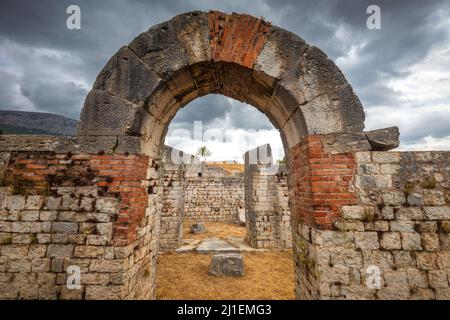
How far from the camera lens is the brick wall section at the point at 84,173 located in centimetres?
284

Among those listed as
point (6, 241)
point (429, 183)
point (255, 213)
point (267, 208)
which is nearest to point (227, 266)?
point (255, 213)

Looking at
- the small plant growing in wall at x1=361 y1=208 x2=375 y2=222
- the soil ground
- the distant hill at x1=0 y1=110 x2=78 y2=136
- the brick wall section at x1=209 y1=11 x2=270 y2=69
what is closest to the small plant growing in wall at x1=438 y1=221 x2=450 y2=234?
the small plant growing in wall at x1=361 y1=208 x2=375 y2=222

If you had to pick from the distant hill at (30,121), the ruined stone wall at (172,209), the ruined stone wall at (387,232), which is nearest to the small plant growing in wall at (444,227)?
the ruined stone wall at (387,232)

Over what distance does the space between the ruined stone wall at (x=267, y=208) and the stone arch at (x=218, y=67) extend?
6678 millimetres

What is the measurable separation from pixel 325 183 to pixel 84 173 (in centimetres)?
330

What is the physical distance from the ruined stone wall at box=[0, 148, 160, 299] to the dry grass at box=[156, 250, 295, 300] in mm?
3080

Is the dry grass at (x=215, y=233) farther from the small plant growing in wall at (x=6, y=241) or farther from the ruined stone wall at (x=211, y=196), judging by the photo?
the small plant growing in wall at (x=6, y=241)

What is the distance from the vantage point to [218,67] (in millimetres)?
3324

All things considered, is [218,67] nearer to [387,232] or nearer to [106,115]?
[106,115]

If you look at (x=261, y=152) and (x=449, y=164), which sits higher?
(x=261, y=152)

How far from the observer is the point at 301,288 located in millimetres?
3299
